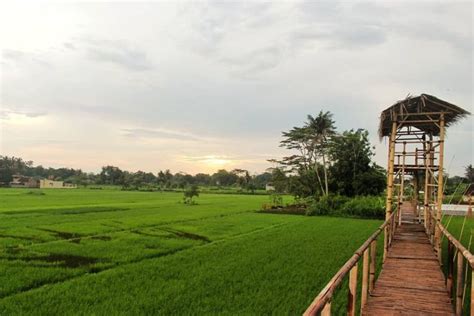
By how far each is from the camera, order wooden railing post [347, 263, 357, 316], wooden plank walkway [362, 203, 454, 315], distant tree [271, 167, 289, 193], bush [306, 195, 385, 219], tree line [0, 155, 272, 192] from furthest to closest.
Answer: tree line [0, 155, 272, 192]
distant tree [271, 167, 289, 193]
bush [306, 195, 385, 219]
wooden plank walkway [362, 203, 454, 315]
wooden railing post [347, 263, 357, 316]

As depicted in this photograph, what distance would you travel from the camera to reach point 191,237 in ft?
54.0

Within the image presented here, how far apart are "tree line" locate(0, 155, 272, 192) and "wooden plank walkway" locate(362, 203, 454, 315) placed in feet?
237

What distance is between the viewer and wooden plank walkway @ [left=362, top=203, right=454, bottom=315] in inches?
216

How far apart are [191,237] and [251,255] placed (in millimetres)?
4678

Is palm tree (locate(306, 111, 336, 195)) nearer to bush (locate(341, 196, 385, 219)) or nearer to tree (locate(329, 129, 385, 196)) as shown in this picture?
tree (locate(329, 129, 385, 196))

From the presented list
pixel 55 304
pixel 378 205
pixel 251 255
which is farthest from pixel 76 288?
pixel 378 205

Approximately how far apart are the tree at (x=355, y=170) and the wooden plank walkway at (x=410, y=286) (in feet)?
77.9

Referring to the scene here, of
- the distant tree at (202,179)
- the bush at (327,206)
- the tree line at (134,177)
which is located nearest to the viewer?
the bush at (327,206)

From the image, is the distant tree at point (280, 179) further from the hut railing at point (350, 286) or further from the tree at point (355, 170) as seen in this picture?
the hut railing at point (350, 286)

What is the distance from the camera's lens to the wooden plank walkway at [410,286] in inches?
216

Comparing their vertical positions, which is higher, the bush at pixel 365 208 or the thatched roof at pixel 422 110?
the thatched roof at pixel 422 110

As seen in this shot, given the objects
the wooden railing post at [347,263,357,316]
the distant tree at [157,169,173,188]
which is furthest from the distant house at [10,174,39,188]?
the wooden railing post at [347,263,357,316]

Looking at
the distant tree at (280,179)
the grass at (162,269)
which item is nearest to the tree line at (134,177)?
the distant tree at (280,179)

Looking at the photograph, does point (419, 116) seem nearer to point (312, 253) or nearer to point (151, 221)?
point (312, 253)
